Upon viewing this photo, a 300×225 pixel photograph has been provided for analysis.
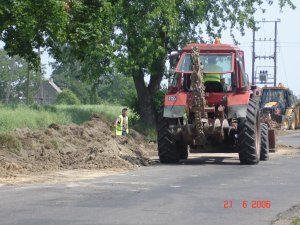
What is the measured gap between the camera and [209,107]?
20.3m

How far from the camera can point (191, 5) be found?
32.4 meters

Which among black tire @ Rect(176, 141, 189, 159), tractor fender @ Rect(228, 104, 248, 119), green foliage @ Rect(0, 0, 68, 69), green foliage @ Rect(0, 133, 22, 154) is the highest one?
green foliage @ Rect(0, 0, 68, 69)

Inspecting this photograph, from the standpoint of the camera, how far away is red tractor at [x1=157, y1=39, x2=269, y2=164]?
19812mm

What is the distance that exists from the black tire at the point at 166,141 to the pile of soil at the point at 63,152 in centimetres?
52

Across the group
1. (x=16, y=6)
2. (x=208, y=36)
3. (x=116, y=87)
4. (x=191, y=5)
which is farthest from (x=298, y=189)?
(x=116, y=87)

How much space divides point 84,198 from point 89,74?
67.7 feet

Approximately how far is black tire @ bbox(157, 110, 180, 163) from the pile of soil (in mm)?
524

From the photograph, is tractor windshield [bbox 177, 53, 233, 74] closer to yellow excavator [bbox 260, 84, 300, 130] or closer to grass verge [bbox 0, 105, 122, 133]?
grass verge [bbox 0, 105, 122, 133]

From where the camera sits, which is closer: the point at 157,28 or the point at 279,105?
the point at 157,28

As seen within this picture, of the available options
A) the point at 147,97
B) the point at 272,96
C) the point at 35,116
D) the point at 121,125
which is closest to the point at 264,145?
the point at 121,125

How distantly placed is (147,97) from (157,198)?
21.7m

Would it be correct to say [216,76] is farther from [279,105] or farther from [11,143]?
[279,105]
